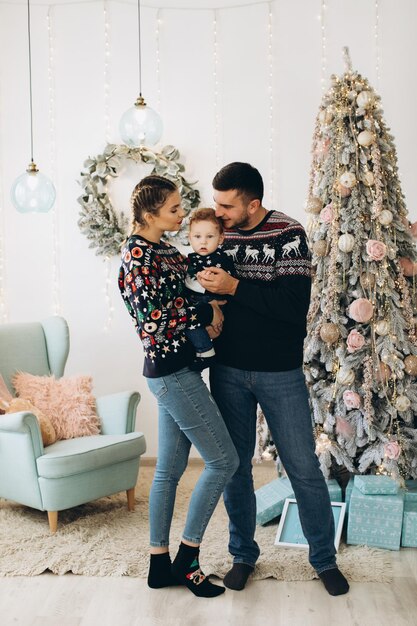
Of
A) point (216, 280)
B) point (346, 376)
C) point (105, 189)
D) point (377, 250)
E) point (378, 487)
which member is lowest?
point (378, 487)

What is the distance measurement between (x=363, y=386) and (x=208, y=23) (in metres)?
2.39

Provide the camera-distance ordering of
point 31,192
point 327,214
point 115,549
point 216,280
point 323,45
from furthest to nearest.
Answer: point 323,45
point 31,192
point 327,214
point 115,549
point 216,280

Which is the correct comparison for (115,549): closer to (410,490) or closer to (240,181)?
(410,490)

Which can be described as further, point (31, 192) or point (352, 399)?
point (31, 192)

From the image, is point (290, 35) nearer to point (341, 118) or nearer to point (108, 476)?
point (341, 118)

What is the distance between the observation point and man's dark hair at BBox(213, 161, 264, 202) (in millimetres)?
2627

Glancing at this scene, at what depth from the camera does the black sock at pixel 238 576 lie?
279 centimetres

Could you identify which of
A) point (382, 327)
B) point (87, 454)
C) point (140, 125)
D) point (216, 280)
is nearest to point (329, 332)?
point (382, 327)

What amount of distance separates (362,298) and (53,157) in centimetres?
221

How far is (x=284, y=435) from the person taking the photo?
2.70 meters

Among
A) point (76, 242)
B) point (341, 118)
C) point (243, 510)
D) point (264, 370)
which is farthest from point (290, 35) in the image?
point (243, 510)

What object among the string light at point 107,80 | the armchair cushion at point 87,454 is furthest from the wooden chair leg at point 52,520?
the string light at point 107,80

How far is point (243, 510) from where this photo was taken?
2861mm

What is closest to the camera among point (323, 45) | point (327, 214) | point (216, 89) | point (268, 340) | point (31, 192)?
point (268, 340)
